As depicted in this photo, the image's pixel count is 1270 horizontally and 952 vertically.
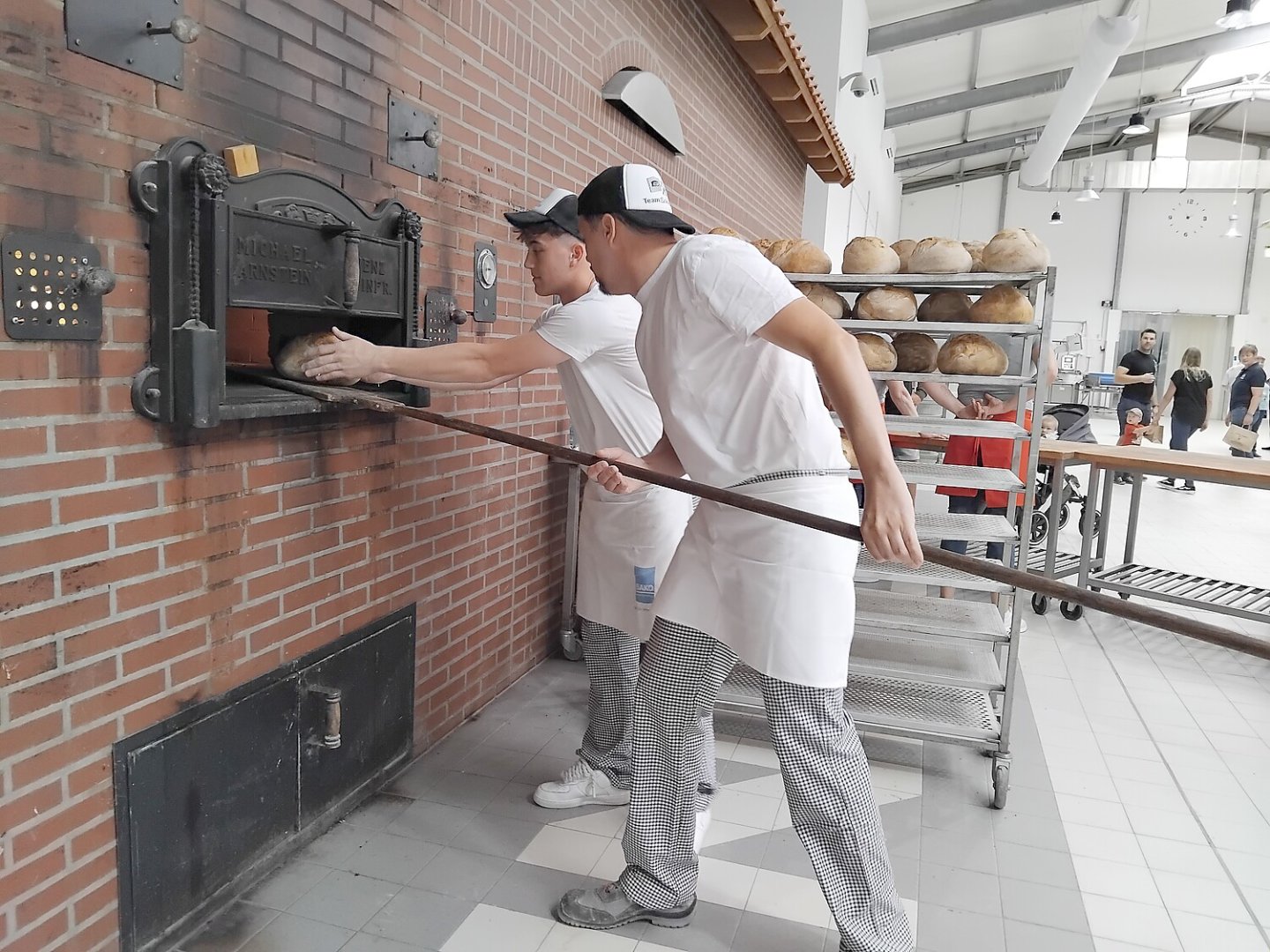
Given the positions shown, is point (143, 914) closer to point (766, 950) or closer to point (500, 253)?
point (766, 950)

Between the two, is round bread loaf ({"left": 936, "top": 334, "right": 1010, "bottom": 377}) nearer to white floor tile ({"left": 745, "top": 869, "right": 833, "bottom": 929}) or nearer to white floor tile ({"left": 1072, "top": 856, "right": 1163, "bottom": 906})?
white floor tile ({"left": 1072, "top": 856, "right": 1163, "bottom": 906})

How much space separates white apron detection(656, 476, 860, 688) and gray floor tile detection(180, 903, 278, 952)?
4.12ft

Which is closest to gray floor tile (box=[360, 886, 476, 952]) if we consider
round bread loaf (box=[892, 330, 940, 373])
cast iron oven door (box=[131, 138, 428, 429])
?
cast iron oven door (box=[131, 138, 428, 429])

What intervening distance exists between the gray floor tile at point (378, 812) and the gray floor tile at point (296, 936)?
1.44ft

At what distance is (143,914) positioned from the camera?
6.53ft

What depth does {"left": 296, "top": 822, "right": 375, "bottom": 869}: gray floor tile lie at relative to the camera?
2.47m

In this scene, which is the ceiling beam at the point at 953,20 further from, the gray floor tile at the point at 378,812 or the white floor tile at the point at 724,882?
the gray floor tile at the point at 378,812

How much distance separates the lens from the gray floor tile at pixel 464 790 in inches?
111

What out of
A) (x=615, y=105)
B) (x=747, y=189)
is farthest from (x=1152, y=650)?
(x=747, y=189)

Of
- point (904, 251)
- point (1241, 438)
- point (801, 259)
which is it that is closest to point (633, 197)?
point (801, 259)

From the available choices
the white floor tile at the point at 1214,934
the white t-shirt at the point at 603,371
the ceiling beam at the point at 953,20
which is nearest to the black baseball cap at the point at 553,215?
the white t-shirt at the point at 603,371

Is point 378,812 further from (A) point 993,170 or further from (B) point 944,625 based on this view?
(A) point 993,170

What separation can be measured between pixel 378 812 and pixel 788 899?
117 cm

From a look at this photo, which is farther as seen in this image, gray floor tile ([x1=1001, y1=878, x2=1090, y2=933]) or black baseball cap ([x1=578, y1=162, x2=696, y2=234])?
gray floor tile ([x1=1001, y1=878, x2=1090, y2=933])
